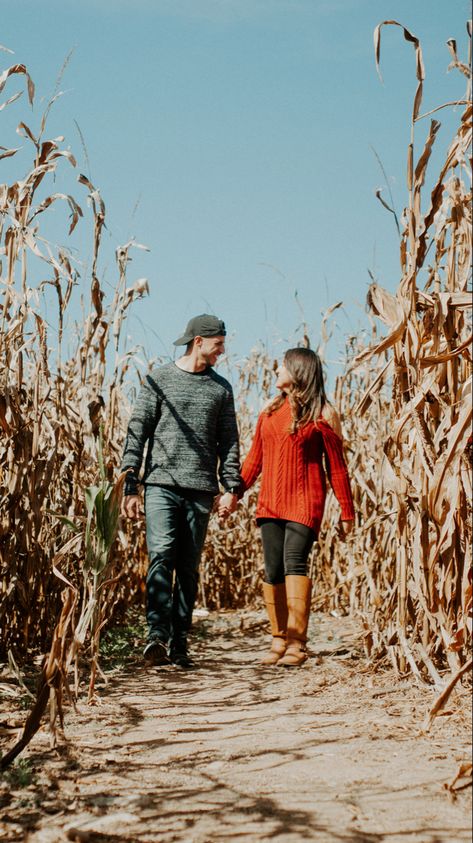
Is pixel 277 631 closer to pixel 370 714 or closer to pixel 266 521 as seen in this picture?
pixel 266 521

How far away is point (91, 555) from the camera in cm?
309

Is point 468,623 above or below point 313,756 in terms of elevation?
above

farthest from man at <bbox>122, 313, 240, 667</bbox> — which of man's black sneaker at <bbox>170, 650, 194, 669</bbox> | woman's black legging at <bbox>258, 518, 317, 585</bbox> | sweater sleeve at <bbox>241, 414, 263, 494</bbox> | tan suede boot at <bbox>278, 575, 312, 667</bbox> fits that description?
tan suede boot at <bbox>278, 575, 312, 667</bbox>

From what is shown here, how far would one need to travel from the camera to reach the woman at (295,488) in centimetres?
454

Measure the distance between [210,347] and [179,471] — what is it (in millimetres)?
666

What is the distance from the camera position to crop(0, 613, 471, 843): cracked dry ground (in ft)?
6.73

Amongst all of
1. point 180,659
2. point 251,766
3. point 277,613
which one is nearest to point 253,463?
point 277,613

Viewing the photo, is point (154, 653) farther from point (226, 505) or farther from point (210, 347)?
point (210, 347)

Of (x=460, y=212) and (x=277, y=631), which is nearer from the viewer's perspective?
(x=460, y=212)

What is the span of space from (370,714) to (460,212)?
177 centimetres

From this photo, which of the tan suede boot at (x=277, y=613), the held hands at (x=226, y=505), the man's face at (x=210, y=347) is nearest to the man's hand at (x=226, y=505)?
the held hands at (x=226, y=505)

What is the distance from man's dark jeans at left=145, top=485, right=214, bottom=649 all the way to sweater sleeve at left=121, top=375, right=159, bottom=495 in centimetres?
11

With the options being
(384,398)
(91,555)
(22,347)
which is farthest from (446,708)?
(384,398)

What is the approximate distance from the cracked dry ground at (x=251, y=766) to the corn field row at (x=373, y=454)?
0.92 ft
